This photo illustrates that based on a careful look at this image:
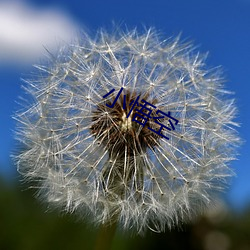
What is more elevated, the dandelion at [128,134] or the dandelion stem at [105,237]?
the dandelion at [128,134]

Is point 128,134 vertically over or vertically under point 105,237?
over

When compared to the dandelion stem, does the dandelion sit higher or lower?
higher

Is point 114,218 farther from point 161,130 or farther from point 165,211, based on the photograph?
point 161,130

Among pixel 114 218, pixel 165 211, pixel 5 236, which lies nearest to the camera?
pixel 114 218

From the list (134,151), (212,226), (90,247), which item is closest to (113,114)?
(134,151)
